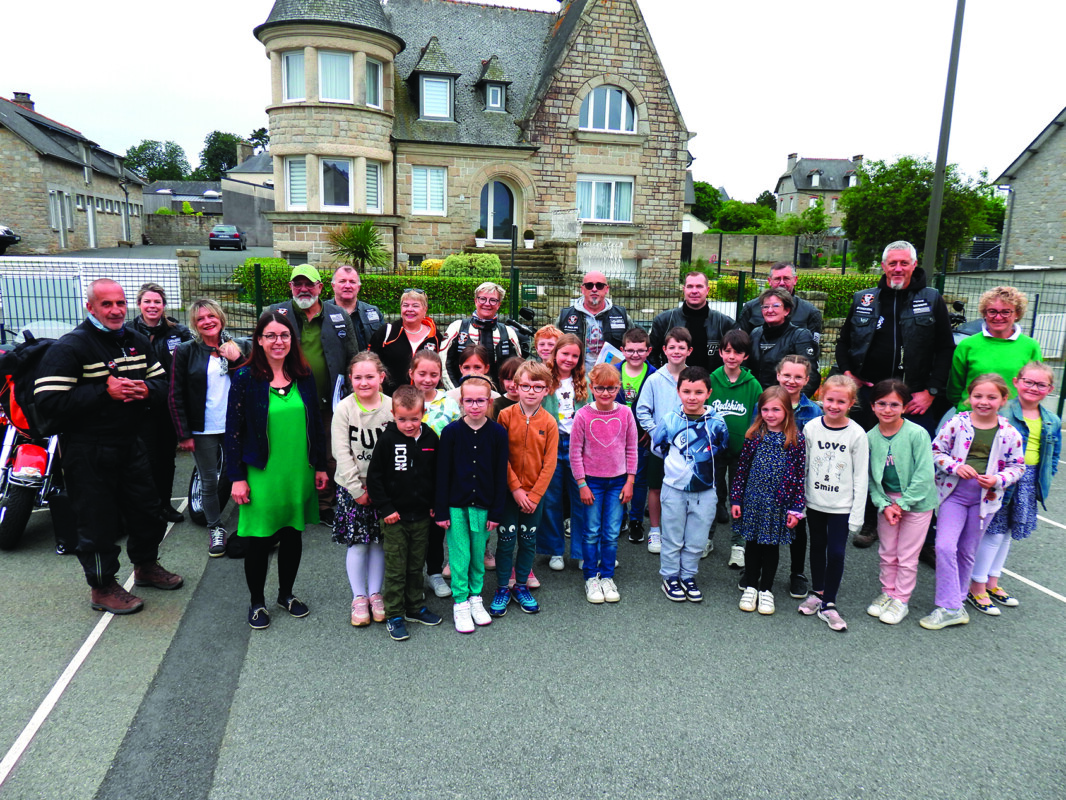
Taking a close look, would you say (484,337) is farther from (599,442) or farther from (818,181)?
(818,181)

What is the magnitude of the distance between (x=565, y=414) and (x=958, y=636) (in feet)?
9.92

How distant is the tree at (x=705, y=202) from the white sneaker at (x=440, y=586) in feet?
206

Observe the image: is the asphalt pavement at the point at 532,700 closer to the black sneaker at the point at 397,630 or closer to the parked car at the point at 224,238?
the black sneaker at the point at 397,630

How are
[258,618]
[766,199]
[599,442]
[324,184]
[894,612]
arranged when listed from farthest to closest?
1. [766,199]
2. [324,184]
3. [599,442]
4. [894,612]
5. [258,618]

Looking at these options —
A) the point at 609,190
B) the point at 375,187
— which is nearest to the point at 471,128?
the point at 375,187

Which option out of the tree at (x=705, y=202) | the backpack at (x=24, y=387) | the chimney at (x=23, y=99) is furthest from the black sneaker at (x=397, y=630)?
the tree at (x=705, y=202)

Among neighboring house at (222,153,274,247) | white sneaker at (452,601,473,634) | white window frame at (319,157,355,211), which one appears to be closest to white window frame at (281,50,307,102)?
white window frame at (319,157,355,211)

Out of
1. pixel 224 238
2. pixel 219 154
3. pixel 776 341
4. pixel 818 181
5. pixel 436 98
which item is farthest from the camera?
pixel 219 154

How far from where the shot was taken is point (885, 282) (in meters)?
5.86

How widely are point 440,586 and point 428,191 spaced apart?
18.6m

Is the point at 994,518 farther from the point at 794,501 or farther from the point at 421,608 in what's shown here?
the point at 421,608

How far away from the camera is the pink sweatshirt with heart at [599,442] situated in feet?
16.3

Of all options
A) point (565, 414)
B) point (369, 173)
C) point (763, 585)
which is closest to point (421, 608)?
point (565, 414)

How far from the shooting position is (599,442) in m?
4.96
